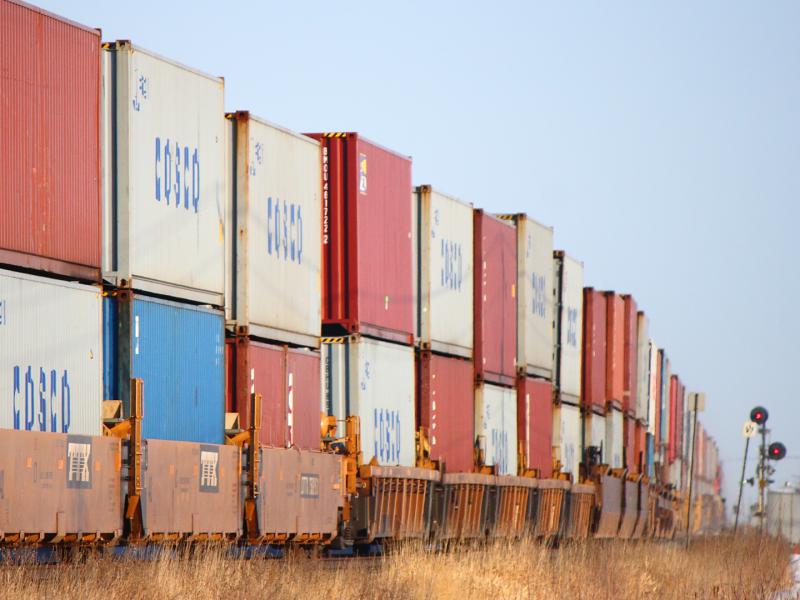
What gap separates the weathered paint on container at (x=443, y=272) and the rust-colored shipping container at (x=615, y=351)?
13.7 m

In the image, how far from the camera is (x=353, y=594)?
13.9 m

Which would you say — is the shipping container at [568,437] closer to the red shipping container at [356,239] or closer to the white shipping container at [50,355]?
the red shipping container at [356,239]

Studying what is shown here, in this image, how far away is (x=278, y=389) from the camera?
19938 millimetres

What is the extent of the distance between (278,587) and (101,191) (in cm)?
496

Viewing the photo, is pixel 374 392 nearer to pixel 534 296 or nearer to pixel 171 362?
pixel 171 362

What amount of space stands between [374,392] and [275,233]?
11.4 ft

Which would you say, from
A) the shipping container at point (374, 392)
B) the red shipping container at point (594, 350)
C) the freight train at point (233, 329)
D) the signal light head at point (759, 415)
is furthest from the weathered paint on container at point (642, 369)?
the shipping container at point (374, 392)

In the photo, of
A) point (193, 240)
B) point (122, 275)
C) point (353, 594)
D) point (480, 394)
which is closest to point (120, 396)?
point (122, 275)

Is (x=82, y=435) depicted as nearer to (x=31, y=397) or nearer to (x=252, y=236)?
(x=31, y=397)

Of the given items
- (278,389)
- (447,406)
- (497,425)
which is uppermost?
(278,389)

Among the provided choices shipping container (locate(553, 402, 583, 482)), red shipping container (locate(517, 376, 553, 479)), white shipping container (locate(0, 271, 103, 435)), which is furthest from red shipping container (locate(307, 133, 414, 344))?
shipping container (locate(553, 402, 583, 482))

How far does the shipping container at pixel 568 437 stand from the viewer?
112ft

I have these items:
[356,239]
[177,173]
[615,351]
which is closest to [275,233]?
[356,239]

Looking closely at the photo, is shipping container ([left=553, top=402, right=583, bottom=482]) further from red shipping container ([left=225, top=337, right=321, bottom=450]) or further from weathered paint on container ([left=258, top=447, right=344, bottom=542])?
red shipping container ([left=225, top=337, right=321, bottom=450])
